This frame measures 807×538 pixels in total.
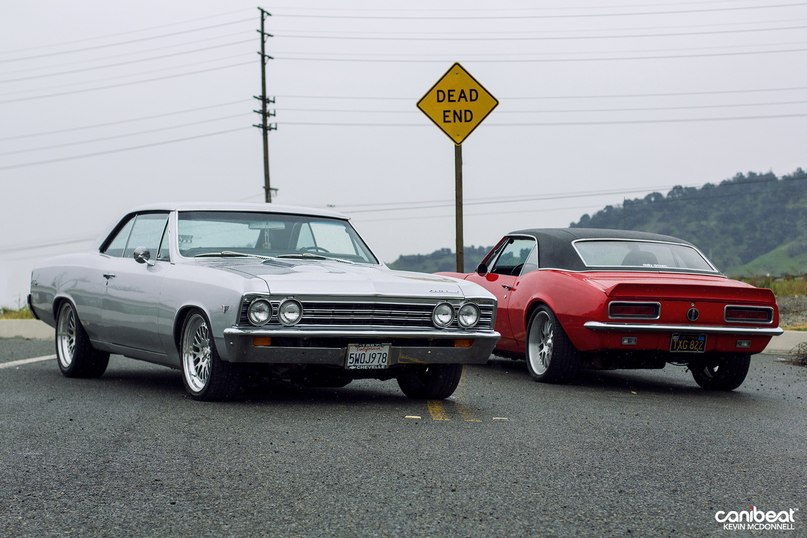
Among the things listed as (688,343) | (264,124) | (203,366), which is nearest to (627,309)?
(688,343)

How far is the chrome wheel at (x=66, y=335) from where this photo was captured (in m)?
10.2

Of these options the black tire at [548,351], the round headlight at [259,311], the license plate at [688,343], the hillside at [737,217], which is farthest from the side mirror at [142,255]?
the hillside at [737,217]

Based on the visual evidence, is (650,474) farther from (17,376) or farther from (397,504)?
(17,376)

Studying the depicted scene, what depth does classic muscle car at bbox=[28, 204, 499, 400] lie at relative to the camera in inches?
303

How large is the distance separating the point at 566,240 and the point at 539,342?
3.34ft

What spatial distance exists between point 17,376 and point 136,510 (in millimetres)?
6170

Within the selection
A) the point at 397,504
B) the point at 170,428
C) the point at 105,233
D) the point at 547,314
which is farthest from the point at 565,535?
the point at 105,233

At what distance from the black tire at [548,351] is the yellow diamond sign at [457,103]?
518cm

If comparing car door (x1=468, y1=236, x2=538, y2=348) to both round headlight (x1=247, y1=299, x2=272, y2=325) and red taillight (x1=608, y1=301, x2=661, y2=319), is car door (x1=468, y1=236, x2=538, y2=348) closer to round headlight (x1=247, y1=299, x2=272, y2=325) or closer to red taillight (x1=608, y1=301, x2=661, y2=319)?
red taillight (x1=608, y1=301, x2=661, y2=319)

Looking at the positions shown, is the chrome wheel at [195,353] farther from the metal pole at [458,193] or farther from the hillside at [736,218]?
the hillside at [736,218]

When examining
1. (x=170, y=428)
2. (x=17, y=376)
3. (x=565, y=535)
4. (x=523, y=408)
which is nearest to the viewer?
(x=565, y=535)

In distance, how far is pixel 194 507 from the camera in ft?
15.5

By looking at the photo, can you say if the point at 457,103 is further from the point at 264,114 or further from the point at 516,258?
the point at 264,114

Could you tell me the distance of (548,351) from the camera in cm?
1041
